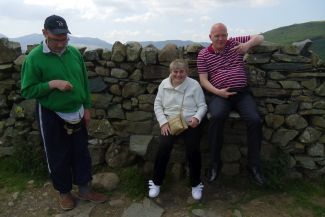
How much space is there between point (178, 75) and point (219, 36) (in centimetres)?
97

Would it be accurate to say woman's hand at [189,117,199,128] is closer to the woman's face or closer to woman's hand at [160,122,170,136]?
woman's hand at [160,122,170,136]

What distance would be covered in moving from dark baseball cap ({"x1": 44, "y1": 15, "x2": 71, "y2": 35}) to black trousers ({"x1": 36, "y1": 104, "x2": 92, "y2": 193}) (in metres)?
1.12

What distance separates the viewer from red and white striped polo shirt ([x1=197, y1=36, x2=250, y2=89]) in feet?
19.5

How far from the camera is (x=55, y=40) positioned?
15.9 feet

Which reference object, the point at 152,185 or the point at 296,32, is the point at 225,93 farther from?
the point at 296,32

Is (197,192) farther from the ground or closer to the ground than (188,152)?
closer to the ground

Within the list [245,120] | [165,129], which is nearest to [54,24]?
[165,129]

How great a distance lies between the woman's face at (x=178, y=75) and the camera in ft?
18.5

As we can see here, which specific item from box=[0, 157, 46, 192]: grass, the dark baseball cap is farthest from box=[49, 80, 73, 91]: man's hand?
box=[0, 157, 46, 192]: grass

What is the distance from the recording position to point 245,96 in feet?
19.6

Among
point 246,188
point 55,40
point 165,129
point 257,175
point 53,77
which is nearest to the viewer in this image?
point 55,40

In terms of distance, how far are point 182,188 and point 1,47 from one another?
4.27 meters

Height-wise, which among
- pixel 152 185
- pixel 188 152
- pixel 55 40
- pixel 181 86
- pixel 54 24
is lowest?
pixel 152 185

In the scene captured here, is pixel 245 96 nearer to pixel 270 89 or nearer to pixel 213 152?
pixel 270 89
